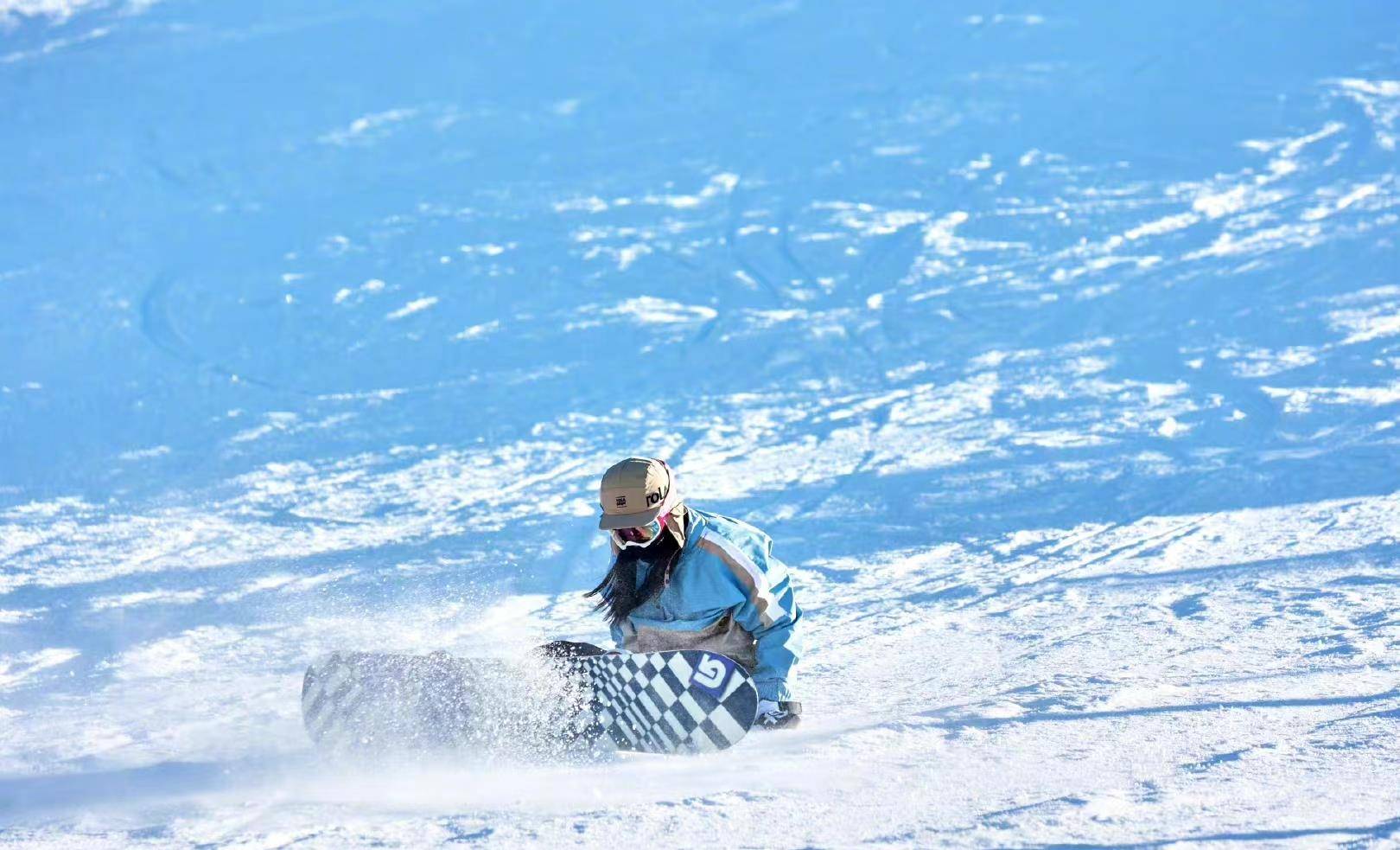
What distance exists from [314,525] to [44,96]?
378 inches

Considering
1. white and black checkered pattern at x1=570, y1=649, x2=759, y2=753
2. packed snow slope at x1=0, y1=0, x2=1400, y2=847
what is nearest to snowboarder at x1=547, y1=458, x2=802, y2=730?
white and black checkered pattern at x1=570, y1=649, x2=759, y2=753

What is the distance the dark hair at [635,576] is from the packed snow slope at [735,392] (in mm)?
580

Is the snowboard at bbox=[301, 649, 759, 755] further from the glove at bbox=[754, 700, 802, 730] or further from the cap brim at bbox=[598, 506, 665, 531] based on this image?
the cap brim at bbox=[598, 506, 665, 531]

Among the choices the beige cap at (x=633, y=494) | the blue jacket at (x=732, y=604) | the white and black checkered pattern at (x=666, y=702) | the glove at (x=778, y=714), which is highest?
the beige cap at (x=633, y=494)

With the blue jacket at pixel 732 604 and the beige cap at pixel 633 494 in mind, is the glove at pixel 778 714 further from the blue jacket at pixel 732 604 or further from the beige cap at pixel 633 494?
the beige cap at pixel 633 494

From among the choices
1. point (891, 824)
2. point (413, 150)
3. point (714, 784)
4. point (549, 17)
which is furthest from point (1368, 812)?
point (549, 17)

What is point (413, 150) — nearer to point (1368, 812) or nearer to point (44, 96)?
point (44, 96)

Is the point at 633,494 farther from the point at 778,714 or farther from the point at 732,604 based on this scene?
the point at 778,714

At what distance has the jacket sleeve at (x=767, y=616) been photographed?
520cm

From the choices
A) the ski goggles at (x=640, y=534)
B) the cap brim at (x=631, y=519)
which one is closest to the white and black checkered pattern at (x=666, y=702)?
the ski goggles at (x=640, y=534)

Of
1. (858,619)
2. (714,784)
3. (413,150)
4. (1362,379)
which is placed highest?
(413,150)

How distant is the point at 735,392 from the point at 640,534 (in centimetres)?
523

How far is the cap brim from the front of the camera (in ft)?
16.5

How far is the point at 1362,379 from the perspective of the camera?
32.2 feet
